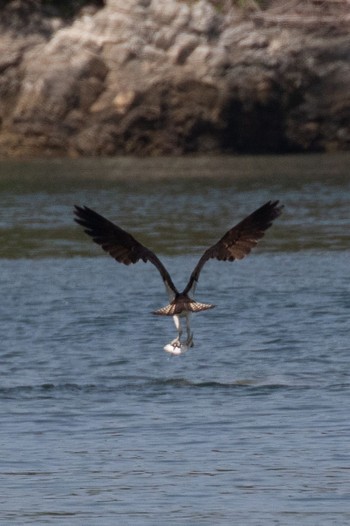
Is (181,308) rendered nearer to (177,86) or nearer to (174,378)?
(174,378)

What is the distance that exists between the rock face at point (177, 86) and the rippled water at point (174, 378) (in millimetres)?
12704

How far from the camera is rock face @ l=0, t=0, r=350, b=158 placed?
38.2 metres

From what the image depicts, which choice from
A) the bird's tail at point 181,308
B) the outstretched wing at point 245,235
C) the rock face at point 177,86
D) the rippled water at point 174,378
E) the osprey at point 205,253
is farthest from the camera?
the rock face at point 177,86

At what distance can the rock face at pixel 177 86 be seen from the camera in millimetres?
38250

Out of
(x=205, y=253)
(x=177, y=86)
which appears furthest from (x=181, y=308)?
(x=177, y=86)

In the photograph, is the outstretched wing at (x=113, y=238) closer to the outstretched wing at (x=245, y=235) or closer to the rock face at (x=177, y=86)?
the outstretched wing at (x=245, y=235)

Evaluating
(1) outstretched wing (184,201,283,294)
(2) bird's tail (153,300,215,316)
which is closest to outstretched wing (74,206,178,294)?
(2) bird's tail (153,300,215,316)

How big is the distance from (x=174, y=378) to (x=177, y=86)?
85.0 feet

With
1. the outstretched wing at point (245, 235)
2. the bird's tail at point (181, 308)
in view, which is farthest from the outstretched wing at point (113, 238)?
the outstretched wing at point (245, 235)

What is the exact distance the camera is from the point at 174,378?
1277 centimetres

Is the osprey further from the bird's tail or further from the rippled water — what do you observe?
the rippled water

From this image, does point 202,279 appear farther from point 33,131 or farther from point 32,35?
point 32,35

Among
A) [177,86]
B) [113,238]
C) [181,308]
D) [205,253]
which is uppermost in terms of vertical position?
[177,86]

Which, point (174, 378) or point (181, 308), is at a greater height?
point (181, 308)
